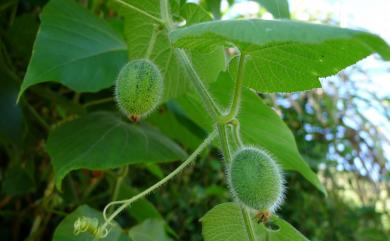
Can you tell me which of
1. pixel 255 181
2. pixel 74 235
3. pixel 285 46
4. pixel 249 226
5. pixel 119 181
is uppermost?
pixel 285 46

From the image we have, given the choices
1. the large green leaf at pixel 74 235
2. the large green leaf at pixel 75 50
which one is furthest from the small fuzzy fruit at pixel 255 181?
the large green leaf at pixel 75 50

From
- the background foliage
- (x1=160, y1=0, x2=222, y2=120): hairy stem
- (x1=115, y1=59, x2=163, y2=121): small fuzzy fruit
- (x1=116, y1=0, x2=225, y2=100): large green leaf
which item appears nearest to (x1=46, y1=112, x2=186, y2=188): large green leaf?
the background foliage

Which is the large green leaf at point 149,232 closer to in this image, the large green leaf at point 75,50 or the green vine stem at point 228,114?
the large green leaf at point 75,50

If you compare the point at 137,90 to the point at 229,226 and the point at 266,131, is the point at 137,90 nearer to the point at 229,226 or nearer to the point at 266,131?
the point at 229,226

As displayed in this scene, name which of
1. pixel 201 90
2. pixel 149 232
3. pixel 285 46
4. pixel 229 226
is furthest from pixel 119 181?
pixel 285 46

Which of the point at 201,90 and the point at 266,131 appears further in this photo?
the point at 266,131
